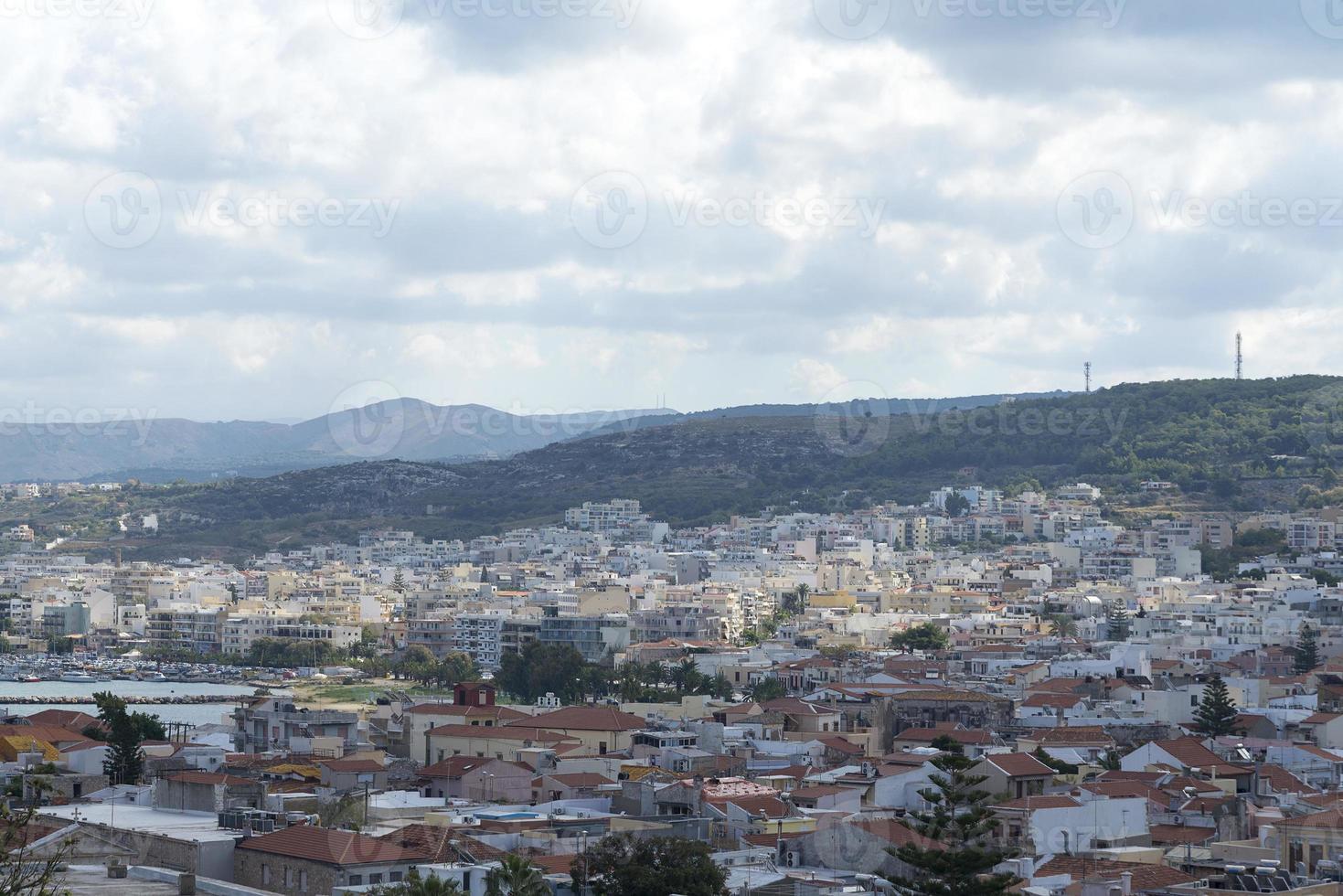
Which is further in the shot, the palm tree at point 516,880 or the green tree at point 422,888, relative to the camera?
the palm tree at point 516,880

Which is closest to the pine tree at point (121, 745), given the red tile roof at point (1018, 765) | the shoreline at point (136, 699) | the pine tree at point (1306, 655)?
the red tile roof at point (1018, 765)

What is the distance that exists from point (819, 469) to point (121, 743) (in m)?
102

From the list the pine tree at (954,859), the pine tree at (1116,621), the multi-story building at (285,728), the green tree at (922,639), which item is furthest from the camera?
the pine tree at (1116,621)

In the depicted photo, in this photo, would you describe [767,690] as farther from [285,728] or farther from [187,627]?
[187,627]

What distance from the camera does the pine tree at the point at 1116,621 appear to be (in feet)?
191

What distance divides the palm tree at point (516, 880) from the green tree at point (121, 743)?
11274mm

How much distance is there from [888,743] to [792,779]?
8836 millimetres

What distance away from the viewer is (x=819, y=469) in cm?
13088

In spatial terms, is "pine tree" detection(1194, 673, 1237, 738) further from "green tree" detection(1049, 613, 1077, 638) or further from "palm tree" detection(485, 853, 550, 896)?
"green tree" detection(1049, 613, 1077, 638)

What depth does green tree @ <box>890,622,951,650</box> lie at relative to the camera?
5784 cm

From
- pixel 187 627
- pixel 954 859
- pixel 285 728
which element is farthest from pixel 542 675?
pixel 187 627

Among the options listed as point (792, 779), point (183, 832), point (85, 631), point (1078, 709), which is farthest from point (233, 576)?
point (183, 832)

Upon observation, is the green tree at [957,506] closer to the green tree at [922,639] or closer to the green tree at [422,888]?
the green tree at [922,639]

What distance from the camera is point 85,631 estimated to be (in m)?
83.1
